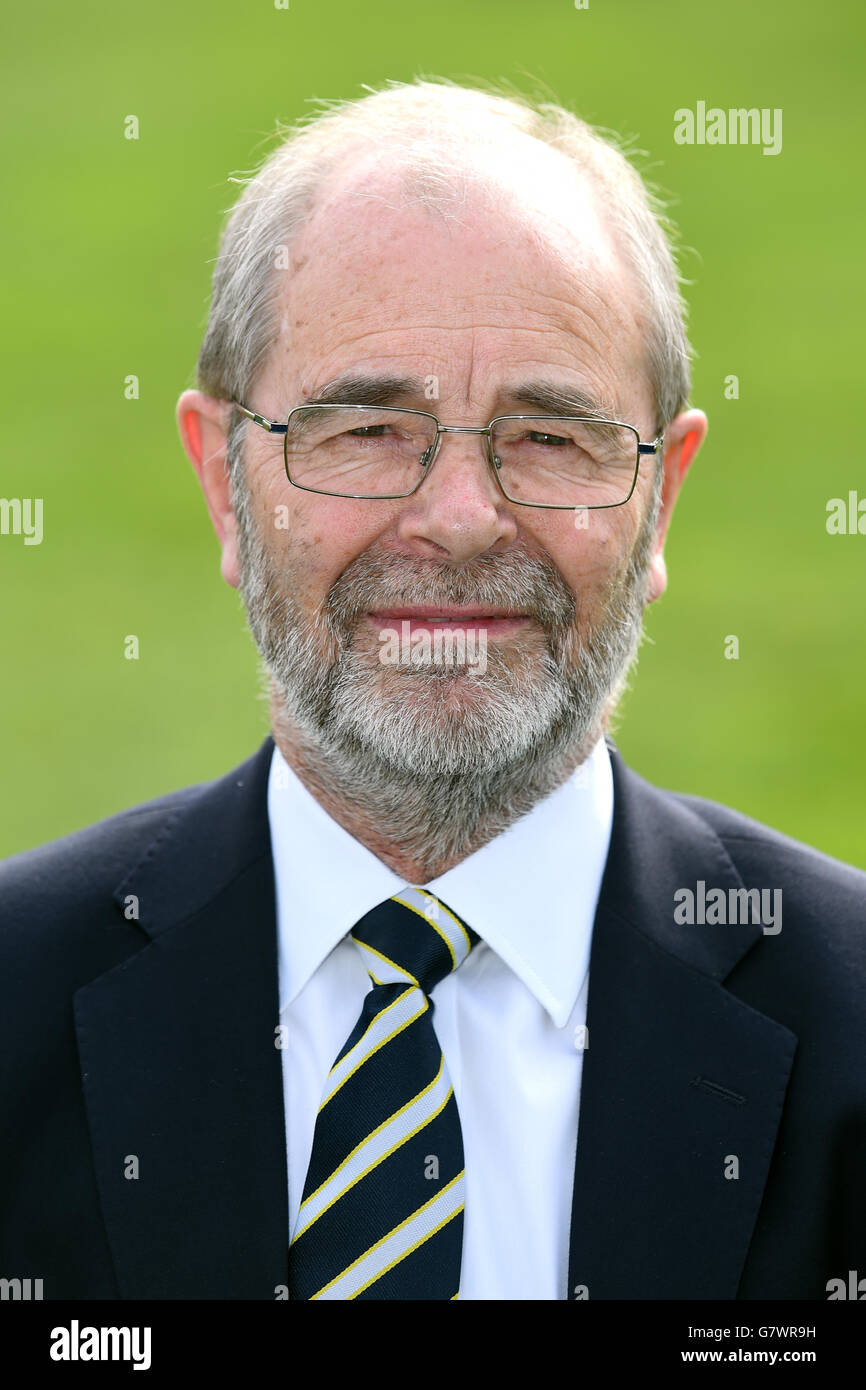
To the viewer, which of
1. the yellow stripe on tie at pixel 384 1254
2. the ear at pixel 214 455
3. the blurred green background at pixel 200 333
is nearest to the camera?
the yellow stripe on tie at pixel 384 1254

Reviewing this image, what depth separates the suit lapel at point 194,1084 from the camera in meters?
3.53

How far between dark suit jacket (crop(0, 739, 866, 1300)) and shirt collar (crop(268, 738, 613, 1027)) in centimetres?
4

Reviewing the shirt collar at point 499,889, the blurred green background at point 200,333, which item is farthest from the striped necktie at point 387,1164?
the blurred green background at point 200,333

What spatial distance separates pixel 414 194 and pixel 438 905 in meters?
1.49

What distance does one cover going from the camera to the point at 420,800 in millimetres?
3869

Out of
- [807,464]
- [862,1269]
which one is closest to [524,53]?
[807,464]

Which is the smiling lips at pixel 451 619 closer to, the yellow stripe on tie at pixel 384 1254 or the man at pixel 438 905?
the man at pixel 438 905

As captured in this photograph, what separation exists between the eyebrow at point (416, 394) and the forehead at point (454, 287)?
0.02 metres

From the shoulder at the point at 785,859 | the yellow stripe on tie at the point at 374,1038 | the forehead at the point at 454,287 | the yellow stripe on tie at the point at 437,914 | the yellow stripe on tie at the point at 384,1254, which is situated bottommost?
the yellow stripe on tie at the point at 384,1254

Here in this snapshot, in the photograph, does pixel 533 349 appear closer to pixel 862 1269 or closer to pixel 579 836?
pixel 579 836

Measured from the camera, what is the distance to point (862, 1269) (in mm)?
3576

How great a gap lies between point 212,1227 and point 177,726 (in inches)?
276

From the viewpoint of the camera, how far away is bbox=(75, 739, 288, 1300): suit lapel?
3533 mm

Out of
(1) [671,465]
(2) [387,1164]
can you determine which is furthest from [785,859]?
(2) [387,1164]
